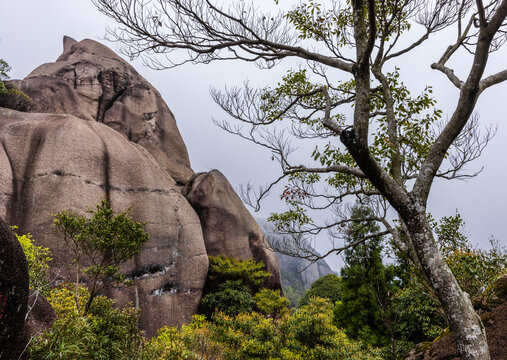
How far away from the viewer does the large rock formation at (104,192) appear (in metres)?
10.7

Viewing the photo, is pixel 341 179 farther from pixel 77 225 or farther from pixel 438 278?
pixel 77 225

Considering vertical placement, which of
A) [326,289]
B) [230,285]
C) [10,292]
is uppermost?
[10,292]

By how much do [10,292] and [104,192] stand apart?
1041cm

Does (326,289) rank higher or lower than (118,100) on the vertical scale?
lower

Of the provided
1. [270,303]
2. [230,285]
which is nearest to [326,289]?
[270,303]

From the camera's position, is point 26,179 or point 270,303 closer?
point 26,179

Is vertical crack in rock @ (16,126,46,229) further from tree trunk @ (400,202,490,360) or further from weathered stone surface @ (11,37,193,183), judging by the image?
tree trunk @ (400,202,490,360)

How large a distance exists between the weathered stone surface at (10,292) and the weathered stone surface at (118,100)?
16.6 metres

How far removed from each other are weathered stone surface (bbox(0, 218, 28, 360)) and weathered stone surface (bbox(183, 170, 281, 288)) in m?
13.3

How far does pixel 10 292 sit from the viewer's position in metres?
2.72

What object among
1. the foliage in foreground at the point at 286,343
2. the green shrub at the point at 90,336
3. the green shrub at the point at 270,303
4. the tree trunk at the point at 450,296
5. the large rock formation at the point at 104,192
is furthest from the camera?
the green shrub at the point at 270,303

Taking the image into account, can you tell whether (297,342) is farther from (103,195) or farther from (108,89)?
(108,89)

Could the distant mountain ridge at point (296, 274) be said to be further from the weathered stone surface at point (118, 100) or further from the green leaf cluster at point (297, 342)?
the green leaf cluster at point (297, 342)

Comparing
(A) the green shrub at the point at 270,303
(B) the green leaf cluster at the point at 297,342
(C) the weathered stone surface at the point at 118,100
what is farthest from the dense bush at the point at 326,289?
(B) the green leaf cluster at the point at 297,342
